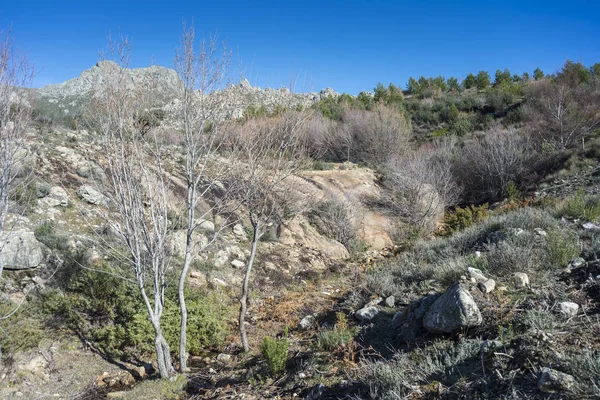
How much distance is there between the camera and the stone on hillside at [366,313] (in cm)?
537

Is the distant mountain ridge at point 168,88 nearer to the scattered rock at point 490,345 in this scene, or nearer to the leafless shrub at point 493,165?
the scattered rock at point 490,345

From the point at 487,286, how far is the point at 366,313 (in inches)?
70.0

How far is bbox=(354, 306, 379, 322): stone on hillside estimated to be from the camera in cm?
537

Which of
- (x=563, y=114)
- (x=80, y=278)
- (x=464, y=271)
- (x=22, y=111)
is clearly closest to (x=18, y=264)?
(x=80, y=278)

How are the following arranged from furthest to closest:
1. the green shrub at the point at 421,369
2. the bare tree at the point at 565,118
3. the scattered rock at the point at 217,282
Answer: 1. the bare tree at the point at 565,118
2. the scattered rock at the point at 217,282
3. the green shrub at the point at 421,369

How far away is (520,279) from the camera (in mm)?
4473

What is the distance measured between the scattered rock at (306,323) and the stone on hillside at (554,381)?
13.1 feet

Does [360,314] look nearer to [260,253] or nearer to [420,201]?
[260,253]

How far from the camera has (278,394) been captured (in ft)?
12.7

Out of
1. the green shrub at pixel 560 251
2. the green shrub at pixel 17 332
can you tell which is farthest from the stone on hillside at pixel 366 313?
the green shrub at pixel 17 332

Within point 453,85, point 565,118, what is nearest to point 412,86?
point 453,85

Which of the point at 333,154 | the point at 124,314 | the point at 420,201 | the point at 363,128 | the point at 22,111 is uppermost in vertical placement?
the point at 363,128

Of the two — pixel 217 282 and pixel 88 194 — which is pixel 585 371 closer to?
pixel 217 282

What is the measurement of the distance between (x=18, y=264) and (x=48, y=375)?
2.58m
